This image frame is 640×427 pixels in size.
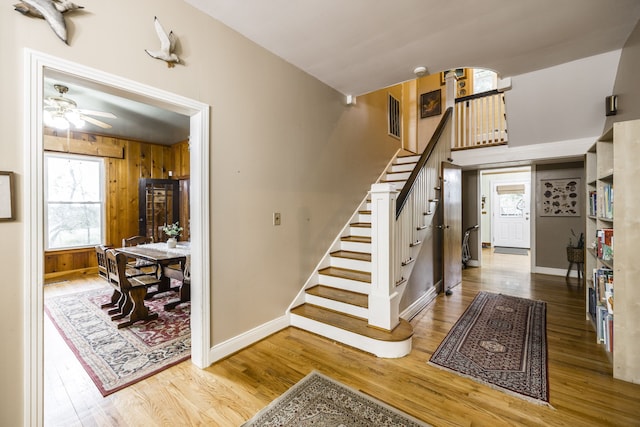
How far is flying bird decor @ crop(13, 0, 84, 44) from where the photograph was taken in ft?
4.57

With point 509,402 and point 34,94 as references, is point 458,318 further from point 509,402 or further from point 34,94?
point 34,94

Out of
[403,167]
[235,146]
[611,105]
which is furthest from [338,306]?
[611,105]

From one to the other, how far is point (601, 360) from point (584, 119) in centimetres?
276

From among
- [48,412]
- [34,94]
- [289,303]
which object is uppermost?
[34,94]

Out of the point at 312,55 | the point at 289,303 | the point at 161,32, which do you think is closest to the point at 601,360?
the point at 289,303

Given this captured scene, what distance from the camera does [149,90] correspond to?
6.07ft

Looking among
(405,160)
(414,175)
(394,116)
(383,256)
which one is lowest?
(383,256)

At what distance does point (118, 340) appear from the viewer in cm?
267

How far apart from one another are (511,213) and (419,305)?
282 inches

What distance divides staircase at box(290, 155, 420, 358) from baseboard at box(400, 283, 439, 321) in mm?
444

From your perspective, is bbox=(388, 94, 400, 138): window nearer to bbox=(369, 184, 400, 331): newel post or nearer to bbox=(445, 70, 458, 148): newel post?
bbox=(445, 70, 458, 148): newel post

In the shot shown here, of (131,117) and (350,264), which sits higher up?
(131,117)

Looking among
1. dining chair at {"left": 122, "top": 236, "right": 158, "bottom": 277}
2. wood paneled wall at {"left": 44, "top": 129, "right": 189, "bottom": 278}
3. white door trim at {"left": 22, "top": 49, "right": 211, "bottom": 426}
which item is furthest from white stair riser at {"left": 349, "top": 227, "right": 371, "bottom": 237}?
wood paneled wall at {"left": 44, "top": 129, "right": 189, "bottom": 278}

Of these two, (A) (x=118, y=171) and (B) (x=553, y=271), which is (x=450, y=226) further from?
(A) (x=118, y=171)
